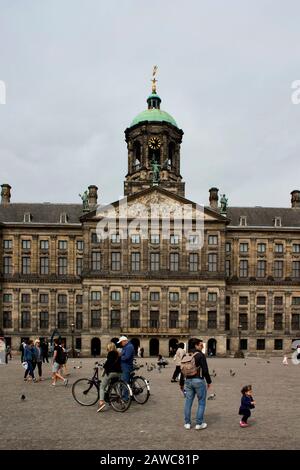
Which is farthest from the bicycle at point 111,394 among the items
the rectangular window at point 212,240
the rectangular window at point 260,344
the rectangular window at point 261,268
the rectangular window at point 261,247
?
the rectangular window at point 261,247

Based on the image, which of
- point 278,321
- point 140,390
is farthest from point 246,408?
point 278,321

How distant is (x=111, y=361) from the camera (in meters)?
15.5

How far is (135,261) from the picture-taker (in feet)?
193

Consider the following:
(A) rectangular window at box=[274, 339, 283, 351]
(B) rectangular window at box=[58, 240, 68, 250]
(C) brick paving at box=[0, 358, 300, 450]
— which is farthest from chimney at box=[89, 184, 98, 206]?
(C) brick paving at box=[0, 358, 300, 450]

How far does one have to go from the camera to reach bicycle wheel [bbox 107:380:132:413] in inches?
603

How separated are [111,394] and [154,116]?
53372 millimetres

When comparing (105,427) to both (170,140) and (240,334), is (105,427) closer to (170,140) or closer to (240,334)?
(240,334)

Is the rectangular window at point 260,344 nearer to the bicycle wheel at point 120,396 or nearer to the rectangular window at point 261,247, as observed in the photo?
the rectangular window at point 261,247

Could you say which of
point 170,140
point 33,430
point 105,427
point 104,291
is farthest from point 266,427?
point 170,140

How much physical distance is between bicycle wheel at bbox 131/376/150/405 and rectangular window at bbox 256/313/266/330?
47543mm

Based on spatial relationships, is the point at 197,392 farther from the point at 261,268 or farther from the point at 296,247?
the point at 296,247

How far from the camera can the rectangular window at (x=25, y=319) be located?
6194cm

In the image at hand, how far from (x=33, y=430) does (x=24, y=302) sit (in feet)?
168

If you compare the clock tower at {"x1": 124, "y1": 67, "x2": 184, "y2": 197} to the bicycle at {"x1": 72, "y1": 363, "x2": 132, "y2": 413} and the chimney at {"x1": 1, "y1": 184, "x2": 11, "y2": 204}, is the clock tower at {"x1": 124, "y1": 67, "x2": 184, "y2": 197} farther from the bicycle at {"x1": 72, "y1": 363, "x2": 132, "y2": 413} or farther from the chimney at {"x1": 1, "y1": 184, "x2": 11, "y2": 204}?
the bicycle at {"x1": 72, "y1": 363, "x2": 132, "y2": 413}
